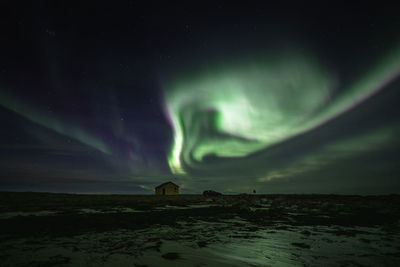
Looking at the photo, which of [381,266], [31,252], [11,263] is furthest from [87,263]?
[381,266]

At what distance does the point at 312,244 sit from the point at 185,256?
5.24 m

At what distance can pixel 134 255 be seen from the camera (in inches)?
257

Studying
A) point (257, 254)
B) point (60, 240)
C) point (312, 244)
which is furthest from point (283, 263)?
point (60, 240)

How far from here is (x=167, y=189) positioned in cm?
7369

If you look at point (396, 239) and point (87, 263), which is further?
point (396, 239)

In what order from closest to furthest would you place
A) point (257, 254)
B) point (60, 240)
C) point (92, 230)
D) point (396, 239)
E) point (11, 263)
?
point (11, 263)
point (257, 254)
point (60, 240)
point (396, 239)
point (92, 230)

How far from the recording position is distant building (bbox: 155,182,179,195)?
73106 mm

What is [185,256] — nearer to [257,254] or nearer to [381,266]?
[257,254]

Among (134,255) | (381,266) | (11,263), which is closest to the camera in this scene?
(11,263)

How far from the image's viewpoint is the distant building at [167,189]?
73.1 meters

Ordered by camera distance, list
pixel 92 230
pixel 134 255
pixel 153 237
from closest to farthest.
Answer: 1. pixel 134 255
2. pixel 153 237
3. pixel 92 230

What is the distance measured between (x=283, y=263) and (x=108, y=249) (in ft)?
17.4

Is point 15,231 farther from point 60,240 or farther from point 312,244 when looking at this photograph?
point 312,244

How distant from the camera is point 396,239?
390 inches
